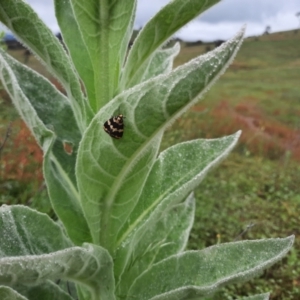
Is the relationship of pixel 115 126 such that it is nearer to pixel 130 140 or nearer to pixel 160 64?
pixel 130 140

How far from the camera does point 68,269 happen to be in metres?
0.94

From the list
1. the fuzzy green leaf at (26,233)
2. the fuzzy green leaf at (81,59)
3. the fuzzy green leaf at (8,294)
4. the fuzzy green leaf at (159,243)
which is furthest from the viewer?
the fuzzy green leaf at (159,243)

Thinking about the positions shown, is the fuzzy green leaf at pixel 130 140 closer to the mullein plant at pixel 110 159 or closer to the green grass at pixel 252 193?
the mullein plant at pixel 110 159

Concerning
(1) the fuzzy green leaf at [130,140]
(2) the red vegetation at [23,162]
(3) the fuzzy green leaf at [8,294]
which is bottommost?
(2) the red vegetation at [23,162]

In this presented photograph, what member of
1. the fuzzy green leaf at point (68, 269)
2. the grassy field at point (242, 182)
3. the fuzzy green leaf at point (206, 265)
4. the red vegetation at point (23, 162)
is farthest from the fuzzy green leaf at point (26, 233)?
the red vegetation at point (23, 162)

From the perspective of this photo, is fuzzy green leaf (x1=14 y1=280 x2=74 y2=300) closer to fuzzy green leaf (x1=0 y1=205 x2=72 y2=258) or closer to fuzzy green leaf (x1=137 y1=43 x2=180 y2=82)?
fuzzy green leaf (x1=0 y1=205 x2=72 y2=258)

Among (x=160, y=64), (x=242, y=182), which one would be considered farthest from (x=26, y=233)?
(x=242, y=182)

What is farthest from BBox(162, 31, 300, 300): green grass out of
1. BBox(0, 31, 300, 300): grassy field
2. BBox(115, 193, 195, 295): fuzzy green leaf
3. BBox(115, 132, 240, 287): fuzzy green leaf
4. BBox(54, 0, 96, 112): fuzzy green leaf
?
BBox(54, 0, 96, 112): fuzzy green leaf

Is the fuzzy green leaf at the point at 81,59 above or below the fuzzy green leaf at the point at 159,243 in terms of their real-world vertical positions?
above

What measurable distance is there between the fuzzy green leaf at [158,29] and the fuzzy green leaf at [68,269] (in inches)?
17.6

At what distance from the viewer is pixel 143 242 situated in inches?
57.6

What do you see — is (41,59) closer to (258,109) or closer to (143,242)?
(143,242)

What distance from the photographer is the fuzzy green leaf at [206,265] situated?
1230 millimetres

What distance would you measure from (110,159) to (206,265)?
0.47 metres
